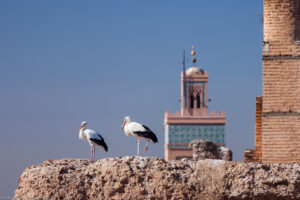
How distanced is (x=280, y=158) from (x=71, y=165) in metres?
5.83

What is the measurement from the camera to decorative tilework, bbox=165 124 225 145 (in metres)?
68.0

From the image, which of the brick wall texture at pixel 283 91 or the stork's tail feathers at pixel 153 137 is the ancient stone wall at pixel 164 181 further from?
the brick wall texture at pixel 283 91

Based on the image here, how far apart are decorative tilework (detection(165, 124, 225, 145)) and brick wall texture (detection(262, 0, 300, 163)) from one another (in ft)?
194

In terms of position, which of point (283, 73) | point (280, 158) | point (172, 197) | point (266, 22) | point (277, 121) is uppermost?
point (266, 22)

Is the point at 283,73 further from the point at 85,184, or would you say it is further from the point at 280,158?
the point at 85,184

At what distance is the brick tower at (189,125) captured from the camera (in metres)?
68.0

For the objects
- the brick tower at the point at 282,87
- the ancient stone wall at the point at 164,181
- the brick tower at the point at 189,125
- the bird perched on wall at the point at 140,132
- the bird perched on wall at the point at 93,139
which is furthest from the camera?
the brick tower at the point at 189,125

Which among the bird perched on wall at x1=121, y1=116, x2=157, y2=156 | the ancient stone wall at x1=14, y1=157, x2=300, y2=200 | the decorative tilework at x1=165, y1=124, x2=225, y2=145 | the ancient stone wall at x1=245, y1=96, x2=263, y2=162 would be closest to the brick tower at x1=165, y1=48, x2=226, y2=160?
the decorative tilework at x1=165, y1=124, x2=225, y2=145

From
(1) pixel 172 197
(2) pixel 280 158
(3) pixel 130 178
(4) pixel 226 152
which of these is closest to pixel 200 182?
(1) pixel 172 197

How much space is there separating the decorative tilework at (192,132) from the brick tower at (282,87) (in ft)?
193

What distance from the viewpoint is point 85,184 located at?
3.15 metres

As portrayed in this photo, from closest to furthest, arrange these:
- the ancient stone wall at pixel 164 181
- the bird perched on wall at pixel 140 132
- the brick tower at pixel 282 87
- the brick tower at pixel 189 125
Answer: the ancient stone wall at pixel 164 181 < the bird perched on wall at pixel 140 132 < the brick tower at pixel 282 87 < the brick tower at pixel 189 125

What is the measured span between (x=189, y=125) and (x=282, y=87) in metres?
60.1

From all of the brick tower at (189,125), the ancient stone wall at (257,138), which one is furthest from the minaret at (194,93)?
the ancient stone wall at (257,138)
